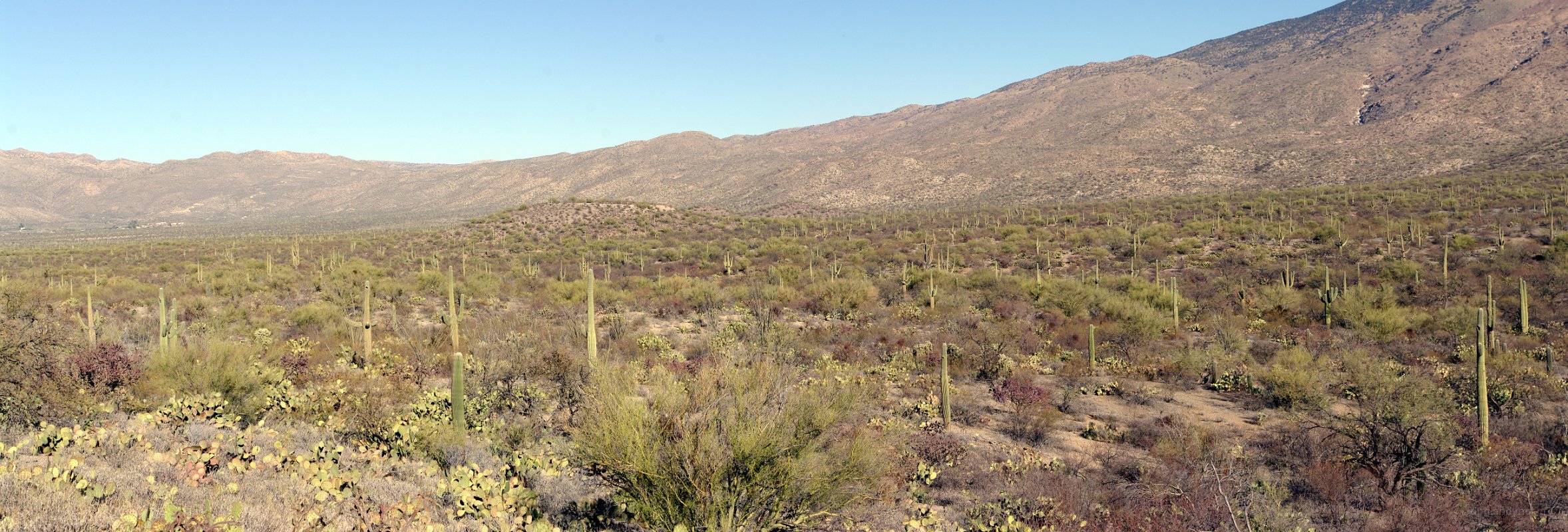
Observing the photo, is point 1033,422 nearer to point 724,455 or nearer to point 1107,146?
point 724,455

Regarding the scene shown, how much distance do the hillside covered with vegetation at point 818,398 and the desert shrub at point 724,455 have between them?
0.10ft

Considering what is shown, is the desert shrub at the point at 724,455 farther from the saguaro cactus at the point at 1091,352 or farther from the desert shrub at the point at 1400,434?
the saguaro cactus at the point at 1091,352

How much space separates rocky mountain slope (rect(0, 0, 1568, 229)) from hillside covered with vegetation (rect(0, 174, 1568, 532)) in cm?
3821

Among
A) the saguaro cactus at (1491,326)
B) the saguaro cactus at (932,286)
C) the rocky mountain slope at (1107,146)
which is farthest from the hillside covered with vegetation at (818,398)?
the rocky mountain slope at (1107,146)

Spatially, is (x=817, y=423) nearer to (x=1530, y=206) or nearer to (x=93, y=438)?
(x=93, y=438)

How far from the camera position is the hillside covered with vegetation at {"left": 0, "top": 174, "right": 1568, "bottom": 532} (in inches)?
241

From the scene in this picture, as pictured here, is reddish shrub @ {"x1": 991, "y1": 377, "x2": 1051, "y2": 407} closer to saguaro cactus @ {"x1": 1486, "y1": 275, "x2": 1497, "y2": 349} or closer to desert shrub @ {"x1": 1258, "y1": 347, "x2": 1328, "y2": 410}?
desert shrub @ {"x1": 1258, "y1": 347, "x2": 1328, "y2": 410}

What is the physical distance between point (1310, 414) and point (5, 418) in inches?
627

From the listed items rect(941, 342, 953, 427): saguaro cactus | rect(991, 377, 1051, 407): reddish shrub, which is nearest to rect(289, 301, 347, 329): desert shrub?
rect(941, 342, 953, 427): saguaro cactus

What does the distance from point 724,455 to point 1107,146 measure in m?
80.0

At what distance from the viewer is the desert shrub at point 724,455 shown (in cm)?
602

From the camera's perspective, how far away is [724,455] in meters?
6.09

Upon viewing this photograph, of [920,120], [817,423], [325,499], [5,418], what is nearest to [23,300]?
[5,418]

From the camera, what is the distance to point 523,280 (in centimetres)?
2942
